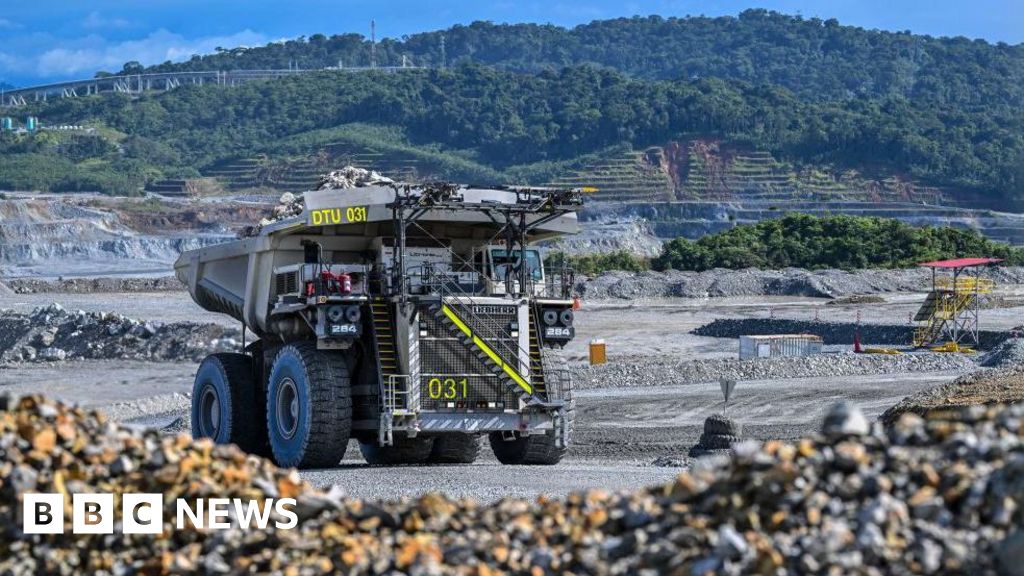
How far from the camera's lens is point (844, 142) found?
554ft

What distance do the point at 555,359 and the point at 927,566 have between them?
11.8 meters

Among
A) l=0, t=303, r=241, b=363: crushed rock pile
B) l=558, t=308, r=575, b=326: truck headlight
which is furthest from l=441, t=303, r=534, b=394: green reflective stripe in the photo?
l=0, t=303, r=241, b=363: crushed rock pile

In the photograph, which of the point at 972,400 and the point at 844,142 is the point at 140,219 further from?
the point at 972,400

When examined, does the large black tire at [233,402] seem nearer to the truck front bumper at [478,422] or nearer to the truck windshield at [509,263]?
the truck front bumper at [478,422]

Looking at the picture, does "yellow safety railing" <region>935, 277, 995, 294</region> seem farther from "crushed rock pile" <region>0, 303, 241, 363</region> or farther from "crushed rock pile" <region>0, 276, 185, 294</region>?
"crushed rock pile" <region>0, 276, 185, 294</region>

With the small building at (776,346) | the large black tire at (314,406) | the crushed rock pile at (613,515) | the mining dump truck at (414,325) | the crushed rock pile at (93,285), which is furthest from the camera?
the crushed rock pile at (93,285)

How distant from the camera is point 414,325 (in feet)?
56.2

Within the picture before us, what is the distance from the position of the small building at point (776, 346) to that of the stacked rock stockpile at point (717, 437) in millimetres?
20130

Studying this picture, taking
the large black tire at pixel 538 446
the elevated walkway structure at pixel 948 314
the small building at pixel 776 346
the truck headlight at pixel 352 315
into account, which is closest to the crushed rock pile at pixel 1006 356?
the small building at pixel 776 346

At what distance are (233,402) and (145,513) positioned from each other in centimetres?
1143

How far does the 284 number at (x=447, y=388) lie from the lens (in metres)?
17.1

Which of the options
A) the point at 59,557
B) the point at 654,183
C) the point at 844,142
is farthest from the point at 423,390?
the point at 844,142

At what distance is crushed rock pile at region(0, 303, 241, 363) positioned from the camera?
1679 inches

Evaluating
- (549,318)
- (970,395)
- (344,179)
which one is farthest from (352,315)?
(970,395)
